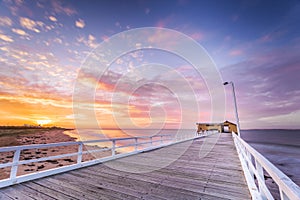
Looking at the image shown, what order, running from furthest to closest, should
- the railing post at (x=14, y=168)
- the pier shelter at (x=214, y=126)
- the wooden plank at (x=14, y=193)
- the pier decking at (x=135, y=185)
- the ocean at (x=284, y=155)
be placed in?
the pier shelter at (x=214, y=126) < the ocean at (x=284, y=155) < the railing post at (x=14, y=168) < the pier decking at (x=135, y=185) < the wooden plank at (x=14, y=193)

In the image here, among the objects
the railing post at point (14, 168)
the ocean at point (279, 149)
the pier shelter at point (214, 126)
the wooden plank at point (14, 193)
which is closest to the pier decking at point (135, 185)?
the wooden plank at point (14, 193)

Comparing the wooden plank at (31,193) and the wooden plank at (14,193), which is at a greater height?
the wooden plank at (14,193)

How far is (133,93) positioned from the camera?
11.0m

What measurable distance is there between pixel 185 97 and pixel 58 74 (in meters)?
10.3

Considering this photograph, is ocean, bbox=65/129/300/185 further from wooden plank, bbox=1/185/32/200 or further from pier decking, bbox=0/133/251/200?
wooden plank, bbox=1/185/32/200

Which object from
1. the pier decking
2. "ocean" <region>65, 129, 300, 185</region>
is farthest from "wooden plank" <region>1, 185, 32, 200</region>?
"ocean" <region>65, 129, 300, 185</region>

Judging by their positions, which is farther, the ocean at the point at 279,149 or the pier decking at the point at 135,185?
the ocean at the point at 279,149

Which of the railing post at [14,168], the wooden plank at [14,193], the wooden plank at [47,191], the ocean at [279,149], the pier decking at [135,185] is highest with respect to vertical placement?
the railing post at [14,168]

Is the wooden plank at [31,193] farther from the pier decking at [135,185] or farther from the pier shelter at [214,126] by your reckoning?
the pier shelter at [214,126]

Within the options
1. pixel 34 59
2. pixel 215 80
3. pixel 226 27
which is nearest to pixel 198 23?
pixel 226 27

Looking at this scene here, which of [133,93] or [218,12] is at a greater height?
[218,12]

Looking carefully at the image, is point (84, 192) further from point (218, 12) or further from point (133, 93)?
point (218, 12)

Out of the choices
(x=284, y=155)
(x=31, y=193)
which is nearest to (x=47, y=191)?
(x=31, y=193)

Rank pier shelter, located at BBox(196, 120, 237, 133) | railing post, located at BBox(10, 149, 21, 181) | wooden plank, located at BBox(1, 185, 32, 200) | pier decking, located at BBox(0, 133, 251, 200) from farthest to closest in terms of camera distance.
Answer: pier shelter, located at BBox(196, 120, 237, 133)
railing post, located at BBox(10, 149, 21, 181)
pier decking, located at BBox(0, 133, 251, 200)
wooden plank, located at BBox(1, 185, 32, 200)
